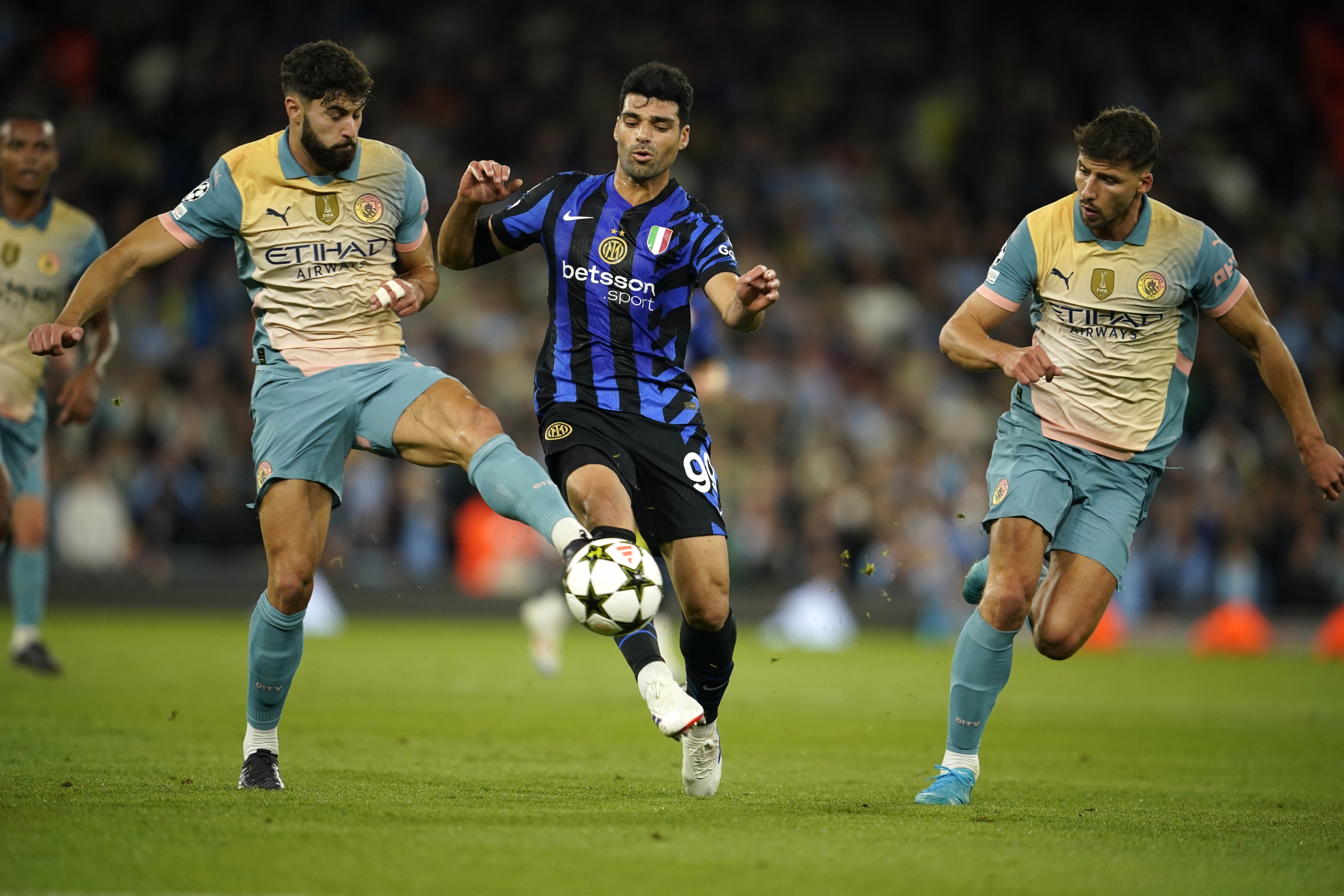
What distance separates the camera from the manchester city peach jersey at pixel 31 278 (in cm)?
905

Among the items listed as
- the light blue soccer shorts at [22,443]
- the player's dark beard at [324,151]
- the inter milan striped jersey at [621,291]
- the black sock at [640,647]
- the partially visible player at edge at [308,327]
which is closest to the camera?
the black sock at [640,647]

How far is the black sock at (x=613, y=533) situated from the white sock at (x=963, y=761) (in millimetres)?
1779

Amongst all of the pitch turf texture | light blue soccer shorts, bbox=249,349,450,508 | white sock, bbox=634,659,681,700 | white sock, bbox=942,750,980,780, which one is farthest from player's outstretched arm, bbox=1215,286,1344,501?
light blue soccer shorts, bbox=249,349,450,508

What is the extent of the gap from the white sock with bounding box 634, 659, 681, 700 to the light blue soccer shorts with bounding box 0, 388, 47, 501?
17.4ft

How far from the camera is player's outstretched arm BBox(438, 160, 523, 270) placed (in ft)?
19.4

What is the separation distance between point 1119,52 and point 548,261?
1972cm

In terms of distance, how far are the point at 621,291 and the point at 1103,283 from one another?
211cm

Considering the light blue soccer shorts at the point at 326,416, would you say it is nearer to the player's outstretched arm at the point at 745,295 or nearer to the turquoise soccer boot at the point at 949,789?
the player's outstretched arm at the point at 745,295

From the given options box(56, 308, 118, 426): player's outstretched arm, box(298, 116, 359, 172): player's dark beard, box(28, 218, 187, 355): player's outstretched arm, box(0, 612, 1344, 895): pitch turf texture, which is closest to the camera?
box(0, 612, 1344, 895): pitch turf texture

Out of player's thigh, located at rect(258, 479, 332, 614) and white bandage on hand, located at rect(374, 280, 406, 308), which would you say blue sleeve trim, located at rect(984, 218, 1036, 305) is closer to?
white bandage on hand, located at rect(374, 280, 406, 308)

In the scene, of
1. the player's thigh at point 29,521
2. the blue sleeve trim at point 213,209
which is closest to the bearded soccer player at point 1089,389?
the blue sleeve trim at point 213,209

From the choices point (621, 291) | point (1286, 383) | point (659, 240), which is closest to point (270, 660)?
point (621, 291)

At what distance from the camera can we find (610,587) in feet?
17.2

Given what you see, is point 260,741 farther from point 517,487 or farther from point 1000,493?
point 1000,493
